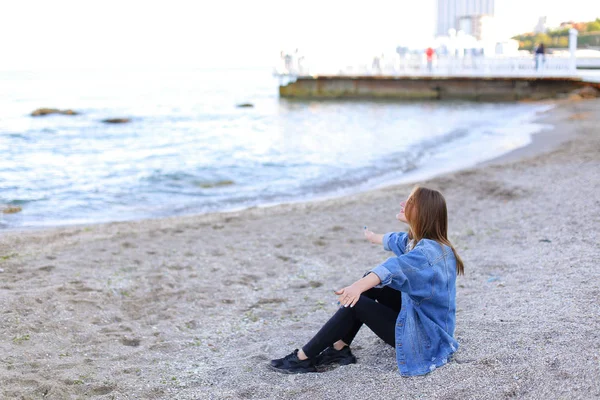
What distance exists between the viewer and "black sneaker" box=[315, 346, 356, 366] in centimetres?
380

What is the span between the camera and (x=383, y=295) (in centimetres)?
377

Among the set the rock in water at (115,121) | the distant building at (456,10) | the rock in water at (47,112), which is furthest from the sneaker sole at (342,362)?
the distant building at (456,10)

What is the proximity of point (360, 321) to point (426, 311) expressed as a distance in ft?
1.52

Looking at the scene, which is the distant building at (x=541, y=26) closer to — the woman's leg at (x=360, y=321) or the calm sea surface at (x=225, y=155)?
the calm sea surface at (x=225, y=155)

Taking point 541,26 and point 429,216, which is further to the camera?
point 541,26

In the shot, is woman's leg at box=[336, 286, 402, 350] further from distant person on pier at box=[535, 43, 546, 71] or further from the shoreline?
distant person on pier at box=[535, 43, 546, 71]

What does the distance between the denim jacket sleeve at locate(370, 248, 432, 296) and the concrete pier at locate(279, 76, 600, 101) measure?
29747mm

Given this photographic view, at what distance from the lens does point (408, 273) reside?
10.5 feet

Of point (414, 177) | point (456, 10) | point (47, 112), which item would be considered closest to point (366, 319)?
point (414, 177)

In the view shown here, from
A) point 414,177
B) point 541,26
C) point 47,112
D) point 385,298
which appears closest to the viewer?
point 385,298

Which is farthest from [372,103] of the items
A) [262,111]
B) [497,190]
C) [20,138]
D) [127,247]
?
[127,247]

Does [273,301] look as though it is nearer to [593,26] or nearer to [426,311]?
[426,311]

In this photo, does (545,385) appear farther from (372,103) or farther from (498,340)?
(372,103)

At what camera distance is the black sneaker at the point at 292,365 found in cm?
373
